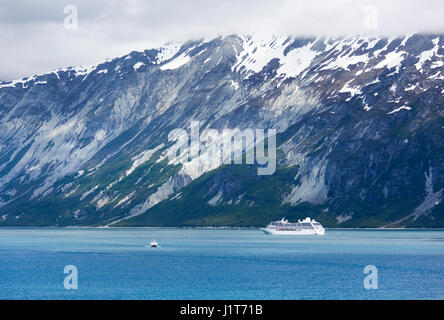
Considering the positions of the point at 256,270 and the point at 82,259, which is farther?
the point at 82,259

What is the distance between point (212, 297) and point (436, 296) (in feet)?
108

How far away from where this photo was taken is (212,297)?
116062mm

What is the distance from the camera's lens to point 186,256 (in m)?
194

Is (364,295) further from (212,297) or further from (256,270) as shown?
(256,270)
